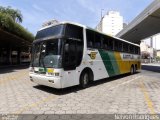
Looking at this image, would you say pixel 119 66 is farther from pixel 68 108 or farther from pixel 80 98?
pixel 68 108

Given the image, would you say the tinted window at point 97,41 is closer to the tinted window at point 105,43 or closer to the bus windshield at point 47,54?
the tinted window at point 105,43

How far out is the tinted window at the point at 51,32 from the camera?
9305mm

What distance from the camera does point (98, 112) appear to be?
6441 millimetres

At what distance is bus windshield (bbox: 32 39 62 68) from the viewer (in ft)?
29.2

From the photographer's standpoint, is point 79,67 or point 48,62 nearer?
point 48,62

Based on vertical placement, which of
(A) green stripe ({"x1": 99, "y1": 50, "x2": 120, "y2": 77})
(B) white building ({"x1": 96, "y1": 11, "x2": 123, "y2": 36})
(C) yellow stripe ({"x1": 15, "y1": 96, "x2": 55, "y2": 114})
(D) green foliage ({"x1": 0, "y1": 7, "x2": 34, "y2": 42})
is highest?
(B) white building ({"x1": 96, "y1": 11, "x2": 123, "y2": 36})

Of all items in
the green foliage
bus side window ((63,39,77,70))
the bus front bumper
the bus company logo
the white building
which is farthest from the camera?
the white building

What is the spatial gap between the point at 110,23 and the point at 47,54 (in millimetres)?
94544

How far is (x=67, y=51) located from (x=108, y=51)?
4.86m

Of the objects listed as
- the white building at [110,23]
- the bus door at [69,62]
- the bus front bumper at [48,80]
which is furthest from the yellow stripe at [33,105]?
the white building at [110,23]

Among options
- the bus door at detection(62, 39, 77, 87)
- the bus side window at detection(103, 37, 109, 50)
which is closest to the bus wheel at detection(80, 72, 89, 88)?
the bus door at detection(62, 39, 77, 87)

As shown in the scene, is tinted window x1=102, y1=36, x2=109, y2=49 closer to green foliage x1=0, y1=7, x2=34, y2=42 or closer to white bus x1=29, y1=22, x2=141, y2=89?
white bus x1=29, y1=22, x2=141, y2=89

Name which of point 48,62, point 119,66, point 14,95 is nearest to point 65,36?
point 48,62

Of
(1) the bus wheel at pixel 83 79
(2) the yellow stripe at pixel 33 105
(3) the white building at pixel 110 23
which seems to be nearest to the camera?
(2) the yellow stripe at pixel 33 105
